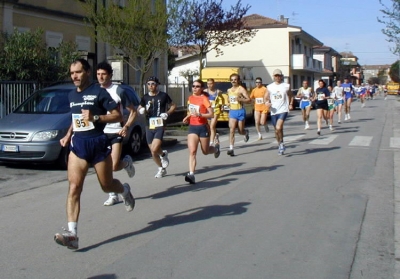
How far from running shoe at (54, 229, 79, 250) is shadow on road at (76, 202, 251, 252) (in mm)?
500

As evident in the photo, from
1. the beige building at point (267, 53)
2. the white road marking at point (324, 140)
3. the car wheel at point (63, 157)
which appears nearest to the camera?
the car wheel at point (63, 157)

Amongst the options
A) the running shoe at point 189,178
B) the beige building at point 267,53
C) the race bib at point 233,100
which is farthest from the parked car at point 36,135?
the beige building at point 267,53

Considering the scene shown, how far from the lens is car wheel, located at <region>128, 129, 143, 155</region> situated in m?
14.5

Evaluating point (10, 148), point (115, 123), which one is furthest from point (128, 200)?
point (10, 148)

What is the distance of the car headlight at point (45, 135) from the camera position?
1168 cm

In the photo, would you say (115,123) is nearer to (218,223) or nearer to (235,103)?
(218,223)

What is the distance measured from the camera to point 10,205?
28.7 feet

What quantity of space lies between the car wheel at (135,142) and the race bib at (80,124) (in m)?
8.11

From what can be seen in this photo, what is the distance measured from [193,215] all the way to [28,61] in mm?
10640

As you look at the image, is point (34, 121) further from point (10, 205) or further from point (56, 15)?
point (56, 15)

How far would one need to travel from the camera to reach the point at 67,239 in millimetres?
6027

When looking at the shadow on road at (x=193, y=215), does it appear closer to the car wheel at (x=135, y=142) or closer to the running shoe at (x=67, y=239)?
the running shoe at (x=67, y=239)

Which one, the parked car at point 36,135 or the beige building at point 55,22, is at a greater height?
the beige building at point 55,22

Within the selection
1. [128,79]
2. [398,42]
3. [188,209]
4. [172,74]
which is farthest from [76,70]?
[172,74]
